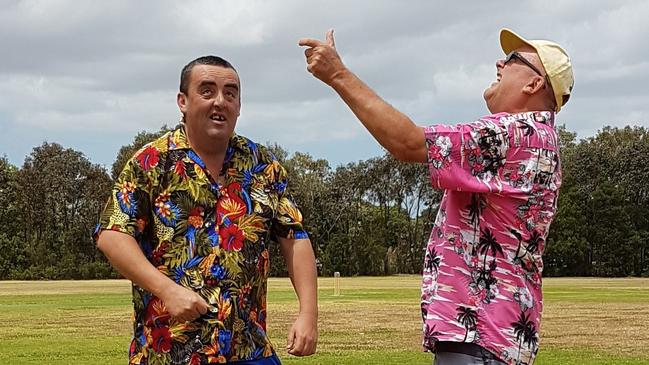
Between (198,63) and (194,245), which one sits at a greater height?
(198,63)

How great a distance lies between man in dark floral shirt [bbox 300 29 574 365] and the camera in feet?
13.5

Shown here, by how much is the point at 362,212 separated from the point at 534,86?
9106cm

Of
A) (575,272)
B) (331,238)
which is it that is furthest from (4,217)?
(575,272)

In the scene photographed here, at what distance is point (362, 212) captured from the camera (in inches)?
3757

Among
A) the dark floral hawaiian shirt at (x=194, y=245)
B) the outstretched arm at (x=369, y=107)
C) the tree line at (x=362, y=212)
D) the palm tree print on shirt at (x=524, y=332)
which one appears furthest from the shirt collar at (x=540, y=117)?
the tree line at (x=362, y=212)

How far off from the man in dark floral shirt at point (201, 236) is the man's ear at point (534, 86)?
4.06 feet

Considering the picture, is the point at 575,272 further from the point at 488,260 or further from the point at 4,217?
the point at 488,260

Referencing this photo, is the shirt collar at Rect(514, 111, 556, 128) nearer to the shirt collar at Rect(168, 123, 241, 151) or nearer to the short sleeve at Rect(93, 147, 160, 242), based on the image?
the shirt collar at Rect(168, 123, 241, 151)

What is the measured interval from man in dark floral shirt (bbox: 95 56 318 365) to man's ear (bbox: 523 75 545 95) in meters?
1.24

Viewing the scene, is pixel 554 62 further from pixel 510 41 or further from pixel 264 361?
pixel 264 361

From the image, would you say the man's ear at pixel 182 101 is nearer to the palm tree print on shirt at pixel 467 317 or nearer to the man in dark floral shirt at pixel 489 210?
the man in dark floral shirt at pixel 489 210

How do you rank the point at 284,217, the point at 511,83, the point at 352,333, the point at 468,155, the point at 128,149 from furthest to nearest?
1. the point at 128,149
2. the point at 352,333
3. the point at 284,217
4. the point at 511,83
5. the point at 468,155

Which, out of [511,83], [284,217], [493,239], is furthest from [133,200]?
[511,83]

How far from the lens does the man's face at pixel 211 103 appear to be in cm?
441
